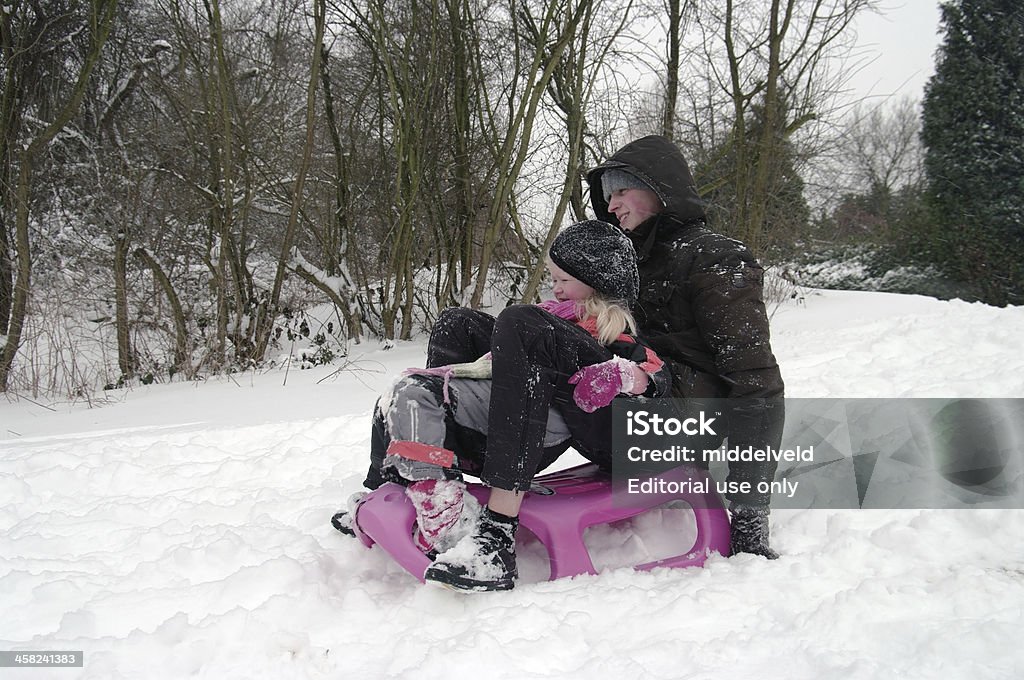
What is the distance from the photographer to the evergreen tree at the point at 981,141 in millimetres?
10992

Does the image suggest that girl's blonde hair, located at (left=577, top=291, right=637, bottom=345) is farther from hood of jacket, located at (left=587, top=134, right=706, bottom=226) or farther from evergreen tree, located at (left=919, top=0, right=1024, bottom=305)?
evergreen tree, located at (left=919, top=0, right=1024, bottom=305)

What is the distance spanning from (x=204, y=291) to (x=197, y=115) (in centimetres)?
154

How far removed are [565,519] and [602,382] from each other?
34 cm

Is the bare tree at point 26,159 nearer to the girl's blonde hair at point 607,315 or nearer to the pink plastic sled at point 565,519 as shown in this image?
the pink plastic sled at point 565,519

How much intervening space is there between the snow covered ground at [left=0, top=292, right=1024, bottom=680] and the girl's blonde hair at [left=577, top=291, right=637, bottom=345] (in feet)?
1.77

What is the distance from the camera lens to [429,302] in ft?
20.7

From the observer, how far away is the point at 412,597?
1493mm

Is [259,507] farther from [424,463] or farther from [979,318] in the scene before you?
[979,318]

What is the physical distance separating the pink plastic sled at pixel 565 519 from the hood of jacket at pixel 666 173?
70cm

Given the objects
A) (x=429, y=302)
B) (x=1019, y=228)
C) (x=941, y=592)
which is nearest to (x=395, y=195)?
(x=429, y=302)

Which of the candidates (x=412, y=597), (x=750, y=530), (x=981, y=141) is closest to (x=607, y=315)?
(x=750, y=530)

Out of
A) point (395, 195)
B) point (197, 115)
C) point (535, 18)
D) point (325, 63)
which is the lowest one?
point (395, 195)

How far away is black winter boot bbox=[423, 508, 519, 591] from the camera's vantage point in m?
1.41

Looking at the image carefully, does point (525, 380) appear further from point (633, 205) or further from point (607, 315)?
point (633, 205)
